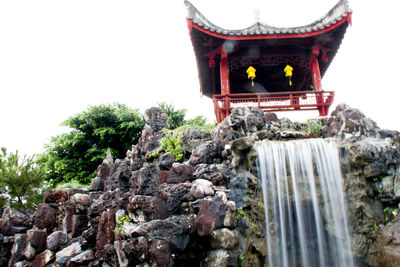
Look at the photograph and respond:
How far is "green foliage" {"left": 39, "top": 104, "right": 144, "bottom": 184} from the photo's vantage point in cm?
1177

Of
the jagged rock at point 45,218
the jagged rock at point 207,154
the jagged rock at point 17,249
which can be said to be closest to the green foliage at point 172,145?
the jagged rock at point 207,154

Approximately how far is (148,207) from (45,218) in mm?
3874

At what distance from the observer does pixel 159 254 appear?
3.60m

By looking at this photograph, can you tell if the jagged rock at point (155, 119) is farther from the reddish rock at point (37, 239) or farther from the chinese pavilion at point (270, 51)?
the reddish rock at point (37, 239)

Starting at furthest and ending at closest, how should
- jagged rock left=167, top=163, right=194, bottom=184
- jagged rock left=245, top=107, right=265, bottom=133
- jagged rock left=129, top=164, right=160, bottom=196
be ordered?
jagged rock left=245, top=107, right=265, bottom=133
jagged rock left=167, top=163, right=194, bottom=184
jagged rock left=129, top=164, right=160, bottom=196

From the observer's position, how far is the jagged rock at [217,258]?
3985mm

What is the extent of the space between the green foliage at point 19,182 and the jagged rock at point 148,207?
6639mm

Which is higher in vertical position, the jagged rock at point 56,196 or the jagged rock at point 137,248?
the jagged rock at point 56,196

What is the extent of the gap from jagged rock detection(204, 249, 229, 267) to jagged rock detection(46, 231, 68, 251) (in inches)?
139

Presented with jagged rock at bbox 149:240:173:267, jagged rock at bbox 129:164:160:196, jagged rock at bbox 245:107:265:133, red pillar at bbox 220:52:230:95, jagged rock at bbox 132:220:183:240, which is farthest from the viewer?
red pillar at bbox 220:52:230:95

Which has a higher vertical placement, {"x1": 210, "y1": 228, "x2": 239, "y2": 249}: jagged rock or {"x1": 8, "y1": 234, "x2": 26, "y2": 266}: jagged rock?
{"x1": 210, "y1": 228, "x2": 239, "y2": 249}: jagged rock

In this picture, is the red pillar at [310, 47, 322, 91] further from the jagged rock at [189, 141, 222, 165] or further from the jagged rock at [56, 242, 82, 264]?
the jagged rock at [56, 242, 82, 264]

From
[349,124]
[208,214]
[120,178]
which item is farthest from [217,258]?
[349,124]

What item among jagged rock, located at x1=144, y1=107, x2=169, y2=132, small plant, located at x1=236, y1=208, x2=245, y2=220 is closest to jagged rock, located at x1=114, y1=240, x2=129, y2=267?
small plant, located at x1=236, y1=208, x2=245, y2=220
